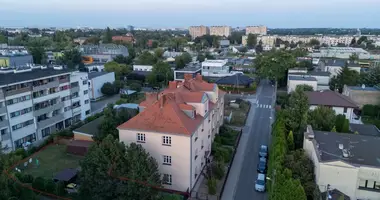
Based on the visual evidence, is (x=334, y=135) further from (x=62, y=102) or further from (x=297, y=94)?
(x=62, y=102)

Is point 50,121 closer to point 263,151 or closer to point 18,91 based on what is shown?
point 18,91

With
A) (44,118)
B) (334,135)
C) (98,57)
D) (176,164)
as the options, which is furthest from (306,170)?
(98,57)

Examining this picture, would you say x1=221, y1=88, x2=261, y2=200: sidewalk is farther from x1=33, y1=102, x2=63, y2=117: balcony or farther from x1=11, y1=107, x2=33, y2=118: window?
x1=11, y1=107, x2=33, y2=118: window

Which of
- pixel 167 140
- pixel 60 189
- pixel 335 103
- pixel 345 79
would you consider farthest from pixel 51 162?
pixel 345 79

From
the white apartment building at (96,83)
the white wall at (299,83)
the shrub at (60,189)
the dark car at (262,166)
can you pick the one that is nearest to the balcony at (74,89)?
the white apartment building at (96,83)

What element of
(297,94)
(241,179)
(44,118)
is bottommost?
(241,179)

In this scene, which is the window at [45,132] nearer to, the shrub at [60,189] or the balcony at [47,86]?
the balcony at [47,86]

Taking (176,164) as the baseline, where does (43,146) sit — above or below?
below
